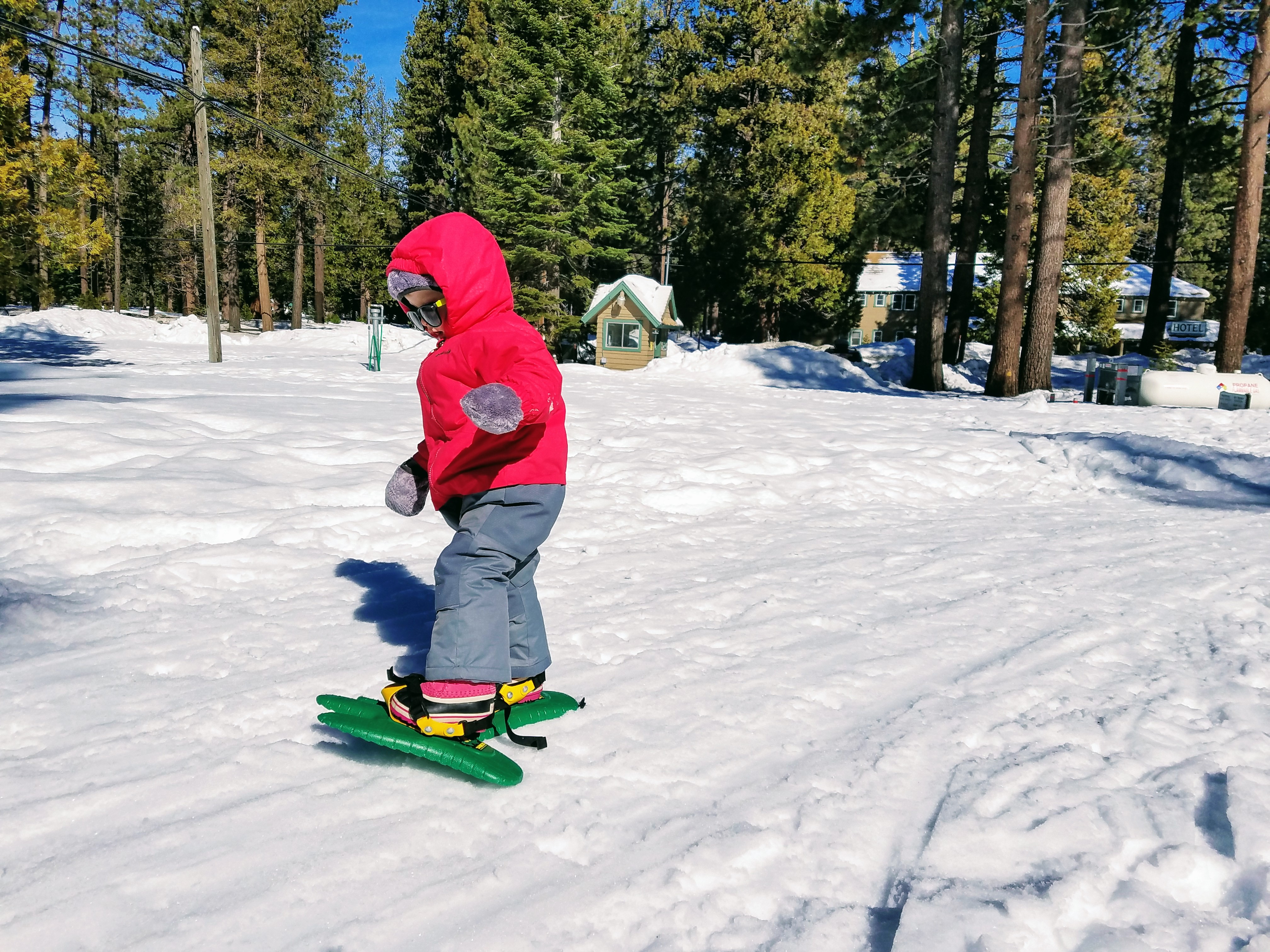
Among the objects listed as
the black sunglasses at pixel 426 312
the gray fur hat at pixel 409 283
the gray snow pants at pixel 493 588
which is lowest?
the gray snow pants at pixel 493 588

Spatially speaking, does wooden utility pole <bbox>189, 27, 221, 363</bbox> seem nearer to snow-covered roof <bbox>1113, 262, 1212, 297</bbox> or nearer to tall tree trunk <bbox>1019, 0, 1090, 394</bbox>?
tall tree trunk <bbox>1019, 0, 1090, 394</bbox>

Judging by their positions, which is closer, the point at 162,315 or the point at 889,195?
the point at 889,195

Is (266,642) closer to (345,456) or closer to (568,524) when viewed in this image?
(568,524)

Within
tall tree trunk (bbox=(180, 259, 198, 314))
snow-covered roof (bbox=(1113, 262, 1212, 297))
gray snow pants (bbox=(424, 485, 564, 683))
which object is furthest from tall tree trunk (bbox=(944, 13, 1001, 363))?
tall tree trunk (bbox=(180, 259, 198, 314))

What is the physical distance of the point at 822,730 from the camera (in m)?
2.46

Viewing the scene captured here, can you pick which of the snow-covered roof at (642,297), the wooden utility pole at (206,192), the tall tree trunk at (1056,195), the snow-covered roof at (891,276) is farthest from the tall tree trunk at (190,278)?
the tall tree trunk at (1056,195)

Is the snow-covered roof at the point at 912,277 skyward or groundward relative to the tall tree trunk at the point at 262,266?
skyward

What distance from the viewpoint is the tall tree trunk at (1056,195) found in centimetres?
1459

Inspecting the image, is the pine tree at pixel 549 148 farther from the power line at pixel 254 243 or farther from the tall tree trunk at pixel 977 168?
the tall tree trunk at pixel 977 168

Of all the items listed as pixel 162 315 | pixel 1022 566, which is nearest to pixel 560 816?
pixel 1022 566

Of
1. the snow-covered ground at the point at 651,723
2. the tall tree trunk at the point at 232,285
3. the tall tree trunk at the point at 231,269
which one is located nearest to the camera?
the snow-covered ground at the point at 651,723

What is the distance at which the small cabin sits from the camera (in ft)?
87.9

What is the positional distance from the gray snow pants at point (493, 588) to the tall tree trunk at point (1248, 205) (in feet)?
53.4

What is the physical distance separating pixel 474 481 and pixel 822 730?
1.34 metres
